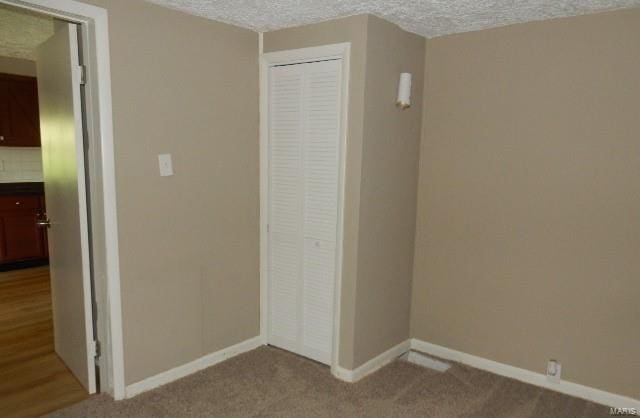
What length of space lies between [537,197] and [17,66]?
5.56 m

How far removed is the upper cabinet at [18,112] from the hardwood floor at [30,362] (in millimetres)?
1814

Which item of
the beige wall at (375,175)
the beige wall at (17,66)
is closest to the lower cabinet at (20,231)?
the beige wall at (17,66)

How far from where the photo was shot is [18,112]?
16.9ft

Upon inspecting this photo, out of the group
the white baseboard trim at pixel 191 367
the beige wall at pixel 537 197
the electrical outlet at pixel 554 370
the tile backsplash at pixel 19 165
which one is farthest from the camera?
the tile backsplash at pixel 19 165

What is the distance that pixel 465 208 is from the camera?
2.96m

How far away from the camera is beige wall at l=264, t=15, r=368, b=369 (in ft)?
8.33

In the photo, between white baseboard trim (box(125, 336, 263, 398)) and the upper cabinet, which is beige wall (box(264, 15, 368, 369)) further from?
the upper cabinet

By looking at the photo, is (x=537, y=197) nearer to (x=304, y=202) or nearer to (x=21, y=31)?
(x=304, y=202)

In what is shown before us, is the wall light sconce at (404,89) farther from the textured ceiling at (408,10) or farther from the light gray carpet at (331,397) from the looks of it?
the light gray carpet at (331,397)

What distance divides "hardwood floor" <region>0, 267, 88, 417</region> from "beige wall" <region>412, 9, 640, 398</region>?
2.38m

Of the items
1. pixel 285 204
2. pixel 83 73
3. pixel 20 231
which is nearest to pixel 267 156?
pixel 285 204

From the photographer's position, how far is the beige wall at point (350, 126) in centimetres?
254

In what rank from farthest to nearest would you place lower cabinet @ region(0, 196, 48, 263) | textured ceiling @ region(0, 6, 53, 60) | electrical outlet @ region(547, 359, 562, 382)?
lower cabinet @ region(0, 196, 48, 263) < textured ceiling @ region(0, 6, 53, 60) < electrical outlet @ region(547, 359, 562, 382)

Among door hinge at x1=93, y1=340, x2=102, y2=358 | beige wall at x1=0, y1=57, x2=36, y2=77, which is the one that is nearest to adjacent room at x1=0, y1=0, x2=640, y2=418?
door hinge at x1=93, y1=340, x2=102, y2=358
